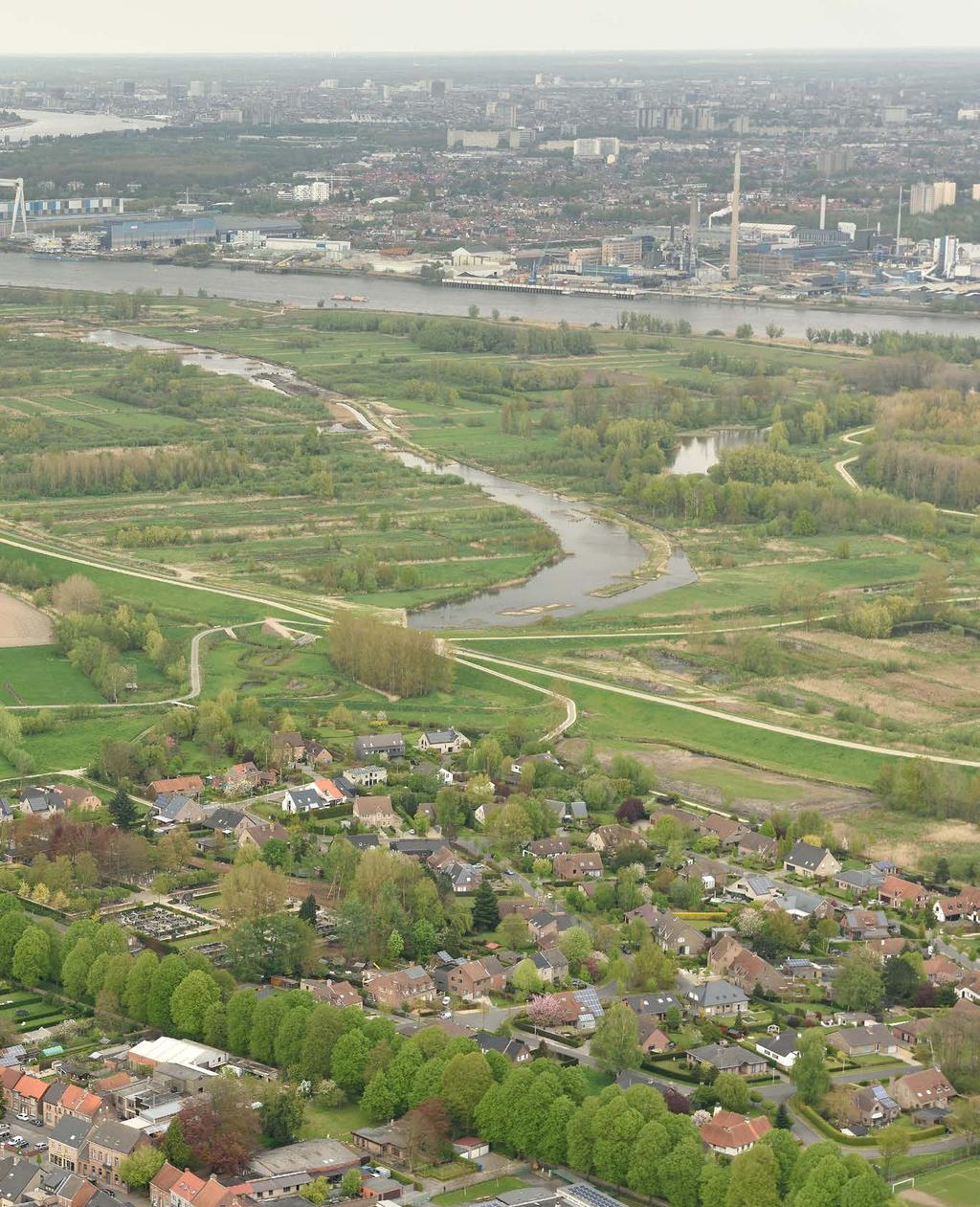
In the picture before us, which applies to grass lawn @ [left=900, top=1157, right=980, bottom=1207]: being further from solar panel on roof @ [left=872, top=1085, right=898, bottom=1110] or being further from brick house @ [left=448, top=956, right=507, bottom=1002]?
brick house @ [left=448, top=956, right=507, bottom=1002]

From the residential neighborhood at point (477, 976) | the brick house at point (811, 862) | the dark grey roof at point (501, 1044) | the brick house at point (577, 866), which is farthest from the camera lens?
the brick house at point (811, 862)

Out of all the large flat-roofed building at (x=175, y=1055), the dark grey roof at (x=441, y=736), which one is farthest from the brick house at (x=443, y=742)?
the large flat-roofed building at (x=175, y=1055)

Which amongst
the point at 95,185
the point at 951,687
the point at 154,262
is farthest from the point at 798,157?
the point at 951,687

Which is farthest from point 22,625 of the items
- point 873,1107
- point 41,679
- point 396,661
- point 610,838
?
point 873,1107

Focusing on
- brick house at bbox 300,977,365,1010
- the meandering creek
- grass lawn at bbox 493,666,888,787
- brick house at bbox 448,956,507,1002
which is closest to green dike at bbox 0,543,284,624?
the meandering creek

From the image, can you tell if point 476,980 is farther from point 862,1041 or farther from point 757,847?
point 757,847

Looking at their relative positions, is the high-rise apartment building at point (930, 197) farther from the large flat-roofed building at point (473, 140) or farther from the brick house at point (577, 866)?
the brick house at point (577, 866)
